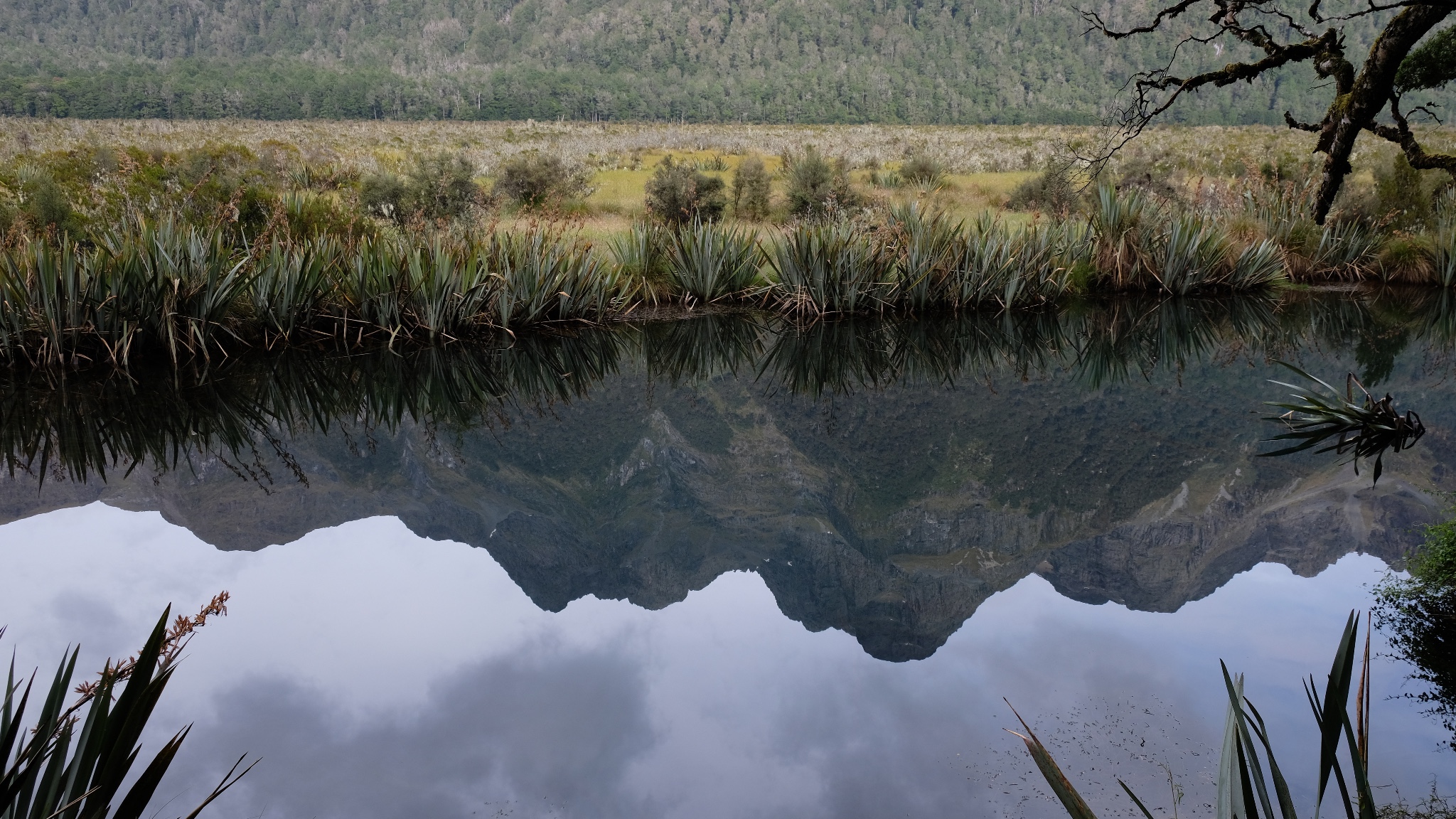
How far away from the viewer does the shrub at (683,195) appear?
20.0 metres

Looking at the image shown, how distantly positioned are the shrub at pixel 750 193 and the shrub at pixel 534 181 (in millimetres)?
3606

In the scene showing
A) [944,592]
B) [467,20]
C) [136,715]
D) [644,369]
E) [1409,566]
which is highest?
[136,715]

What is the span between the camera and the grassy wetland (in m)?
8.99

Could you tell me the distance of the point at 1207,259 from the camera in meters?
13.6

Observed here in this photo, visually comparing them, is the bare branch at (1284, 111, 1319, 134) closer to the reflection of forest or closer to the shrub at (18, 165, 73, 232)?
the reflection of forest

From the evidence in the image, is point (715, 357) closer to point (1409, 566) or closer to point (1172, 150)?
point (1409, 566)

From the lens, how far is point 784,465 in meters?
6.87

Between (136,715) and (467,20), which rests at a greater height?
(136,715)

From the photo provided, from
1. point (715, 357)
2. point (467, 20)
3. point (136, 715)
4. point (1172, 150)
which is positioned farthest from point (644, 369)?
point (467, 20)

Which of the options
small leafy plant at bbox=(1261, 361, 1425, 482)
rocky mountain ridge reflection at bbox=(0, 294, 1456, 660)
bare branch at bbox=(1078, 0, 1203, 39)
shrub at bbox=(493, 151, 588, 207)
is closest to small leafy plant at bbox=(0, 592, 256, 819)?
rocky mountain ridge reflection at bbox=(0, 294, 1456, 660)

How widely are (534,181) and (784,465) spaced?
16.9m

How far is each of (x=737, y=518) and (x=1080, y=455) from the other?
8.86 ft

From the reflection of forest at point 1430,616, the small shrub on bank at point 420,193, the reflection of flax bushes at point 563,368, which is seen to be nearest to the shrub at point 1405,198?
the reflection of flax bushes at point 563,368

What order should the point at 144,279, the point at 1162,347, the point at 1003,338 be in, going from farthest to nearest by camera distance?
the point at 1003,338 < the point at 1162,347 < the point at 144,279
